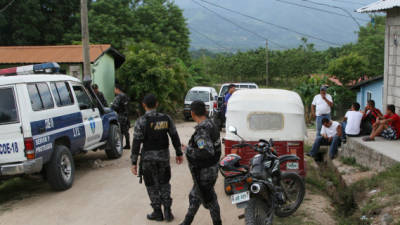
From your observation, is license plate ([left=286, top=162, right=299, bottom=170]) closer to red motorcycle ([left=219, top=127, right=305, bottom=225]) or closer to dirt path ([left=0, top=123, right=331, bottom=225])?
dirt path ([left=0, top=123, right=331, bottom=225])

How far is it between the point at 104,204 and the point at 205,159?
2.64 m

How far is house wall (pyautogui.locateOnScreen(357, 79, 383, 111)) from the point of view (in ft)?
76.4

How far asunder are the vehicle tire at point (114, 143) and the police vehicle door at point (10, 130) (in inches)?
148

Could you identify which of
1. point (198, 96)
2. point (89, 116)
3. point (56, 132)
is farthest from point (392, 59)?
point (198, 96)

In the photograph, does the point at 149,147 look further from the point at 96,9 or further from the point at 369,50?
the point at 369,50

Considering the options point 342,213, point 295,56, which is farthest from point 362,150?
point 295,56

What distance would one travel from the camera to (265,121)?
752 cm

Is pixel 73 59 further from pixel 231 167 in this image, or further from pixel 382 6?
pixel 231 167

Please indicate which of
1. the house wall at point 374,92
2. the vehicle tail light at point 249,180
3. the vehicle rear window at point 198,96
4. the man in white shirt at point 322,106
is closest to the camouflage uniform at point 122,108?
the man in white shirt at point 322,106

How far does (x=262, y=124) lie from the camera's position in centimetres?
752

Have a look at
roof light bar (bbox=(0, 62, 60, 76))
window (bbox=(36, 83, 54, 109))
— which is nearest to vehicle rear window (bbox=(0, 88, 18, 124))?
window (bbox=(36, 83, 54, 109))

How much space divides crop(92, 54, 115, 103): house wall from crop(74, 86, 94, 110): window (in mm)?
11375

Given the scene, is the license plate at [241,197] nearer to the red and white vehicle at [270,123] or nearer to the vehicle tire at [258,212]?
the vehicle tire at [258,212]

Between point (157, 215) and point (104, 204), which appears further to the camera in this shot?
point (104, 204)
